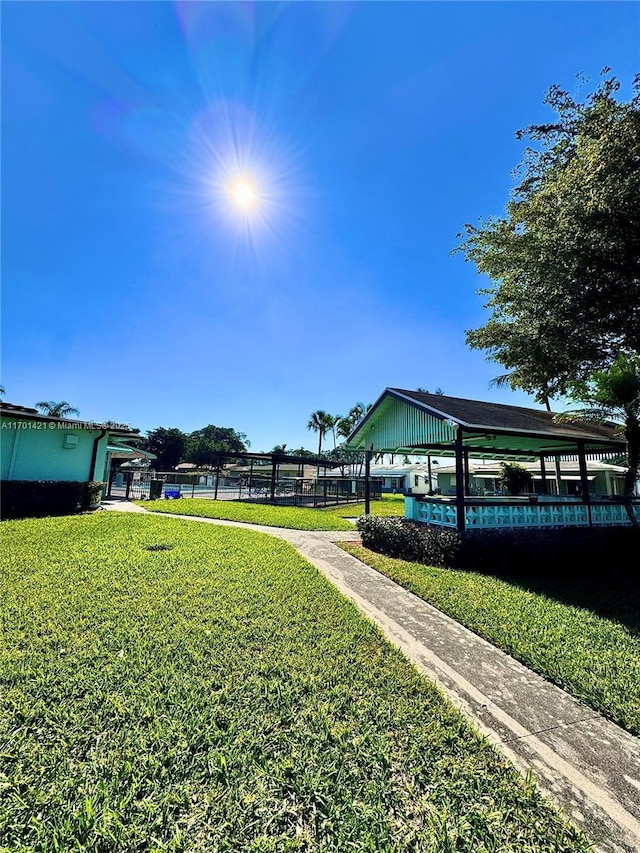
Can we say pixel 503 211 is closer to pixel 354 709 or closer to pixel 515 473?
pixel 515 473

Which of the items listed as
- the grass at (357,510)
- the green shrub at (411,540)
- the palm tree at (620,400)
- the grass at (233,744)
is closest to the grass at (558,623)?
the green shrub at (411,540)

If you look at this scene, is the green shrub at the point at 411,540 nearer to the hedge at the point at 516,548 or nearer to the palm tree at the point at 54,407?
the hedge at the point at 516,548

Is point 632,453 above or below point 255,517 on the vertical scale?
above

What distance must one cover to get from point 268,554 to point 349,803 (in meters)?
6.60

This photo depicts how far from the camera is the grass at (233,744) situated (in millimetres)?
1999

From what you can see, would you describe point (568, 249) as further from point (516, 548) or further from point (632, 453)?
point (516, 548)

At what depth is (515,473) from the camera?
16281 mm

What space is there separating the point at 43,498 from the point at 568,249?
1770 centimetres

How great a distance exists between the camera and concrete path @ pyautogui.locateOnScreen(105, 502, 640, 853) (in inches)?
88.7

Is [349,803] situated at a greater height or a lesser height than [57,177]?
lesser

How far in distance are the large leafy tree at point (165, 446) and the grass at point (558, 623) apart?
62.6 m

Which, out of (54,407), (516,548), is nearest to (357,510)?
(516,548)

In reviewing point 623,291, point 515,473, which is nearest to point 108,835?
point 623,291

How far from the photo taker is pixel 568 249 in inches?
355
